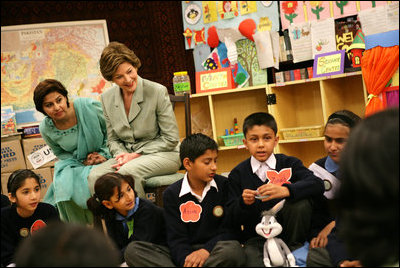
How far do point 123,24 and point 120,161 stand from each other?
9.83 feet

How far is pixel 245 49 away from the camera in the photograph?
15.9ft

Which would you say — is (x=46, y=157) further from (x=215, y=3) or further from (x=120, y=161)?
(x=215, y=3)

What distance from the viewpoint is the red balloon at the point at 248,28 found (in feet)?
15.7

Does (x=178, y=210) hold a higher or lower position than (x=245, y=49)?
lower

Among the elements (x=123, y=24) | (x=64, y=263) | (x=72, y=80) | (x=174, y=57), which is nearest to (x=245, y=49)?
(x=174, y=57)

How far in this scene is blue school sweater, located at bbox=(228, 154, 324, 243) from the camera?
7.33 feet

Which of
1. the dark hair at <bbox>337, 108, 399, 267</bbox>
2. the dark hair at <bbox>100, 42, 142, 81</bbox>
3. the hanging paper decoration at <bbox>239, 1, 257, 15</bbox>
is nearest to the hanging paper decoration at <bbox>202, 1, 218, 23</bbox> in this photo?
the hanging paper decoration at <bbox>239, 1, 257, 15</bbox>

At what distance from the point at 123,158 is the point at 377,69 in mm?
2095

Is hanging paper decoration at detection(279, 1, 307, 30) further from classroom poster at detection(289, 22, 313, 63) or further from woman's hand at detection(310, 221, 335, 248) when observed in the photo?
woman's hand at detection(310, 221, 335, 248)

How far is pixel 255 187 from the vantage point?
2422 mm

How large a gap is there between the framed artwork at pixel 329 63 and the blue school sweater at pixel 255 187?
200 cm


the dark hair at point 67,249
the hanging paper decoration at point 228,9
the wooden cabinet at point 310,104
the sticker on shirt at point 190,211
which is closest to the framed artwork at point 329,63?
the wooden cabinet at point 310,104

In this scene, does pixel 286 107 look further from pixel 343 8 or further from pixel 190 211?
pixel 190 211

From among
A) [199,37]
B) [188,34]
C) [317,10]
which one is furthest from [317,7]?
[188,34]
